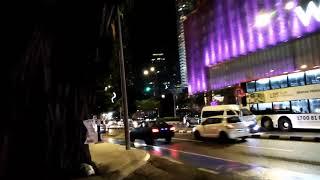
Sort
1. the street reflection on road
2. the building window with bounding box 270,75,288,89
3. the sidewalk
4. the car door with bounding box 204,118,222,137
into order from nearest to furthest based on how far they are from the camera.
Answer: the street reflection on road < the sidewalk < the car door with bounding box 204,118,222,137 < the building window with bounding box 270,75,288,89

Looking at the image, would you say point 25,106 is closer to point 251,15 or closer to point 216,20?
point 251,15

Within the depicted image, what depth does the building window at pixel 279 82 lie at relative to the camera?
2734 cm

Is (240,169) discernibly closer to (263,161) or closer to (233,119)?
(263,161)

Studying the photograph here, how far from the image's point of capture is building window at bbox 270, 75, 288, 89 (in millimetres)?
27341

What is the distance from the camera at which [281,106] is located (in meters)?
27.4

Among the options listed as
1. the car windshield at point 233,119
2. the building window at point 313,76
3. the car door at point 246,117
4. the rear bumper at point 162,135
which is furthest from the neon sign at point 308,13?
the rear bumper at point 162,135

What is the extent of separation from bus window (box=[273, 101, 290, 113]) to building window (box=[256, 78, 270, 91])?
1.53m

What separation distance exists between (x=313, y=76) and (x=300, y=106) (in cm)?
202

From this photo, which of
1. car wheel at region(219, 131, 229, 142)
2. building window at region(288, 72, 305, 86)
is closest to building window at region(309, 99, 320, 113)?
building window at region(288, 72, 305, 86)

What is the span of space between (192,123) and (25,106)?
33.6 metres

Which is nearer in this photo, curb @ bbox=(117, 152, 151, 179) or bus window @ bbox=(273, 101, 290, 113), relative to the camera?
curb @ bbox=(117, 152, 151, 179)

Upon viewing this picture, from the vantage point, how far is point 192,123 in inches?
1682

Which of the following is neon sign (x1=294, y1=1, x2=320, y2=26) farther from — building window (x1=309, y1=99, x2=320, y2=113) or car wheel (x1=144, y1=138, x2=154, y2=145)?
car wheel (x1=144, y1=138, x2=154, y2=145)

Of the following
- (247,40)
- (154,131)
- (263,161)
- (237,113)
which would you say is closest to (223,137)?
(237,113)
